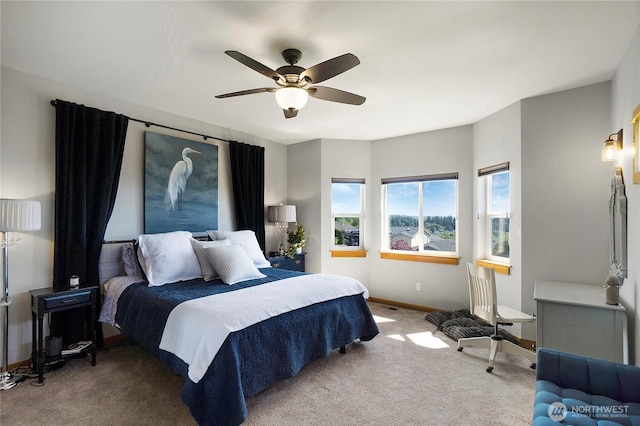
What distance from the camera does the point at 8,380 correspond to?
2525mm

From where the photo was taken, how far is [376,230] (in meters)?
5.14

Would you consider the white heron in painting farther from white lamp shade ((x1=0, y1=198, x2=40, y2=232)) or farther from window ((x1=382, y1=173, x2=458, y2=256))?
window ((x1=382, y1=173, x2=458, y2=256))

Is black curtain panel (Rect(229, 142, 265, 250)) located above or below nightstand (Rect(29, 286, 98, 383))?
above

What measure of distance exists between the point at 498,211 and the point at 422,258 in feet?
4.06

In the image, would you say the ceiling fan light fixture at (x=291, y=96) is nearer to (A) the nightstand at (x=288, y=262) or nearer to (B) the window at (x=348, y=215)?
(A) the nightstand at (x=288, y=262)

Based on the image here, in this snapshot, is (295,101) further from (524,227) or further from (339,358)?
(524,227)

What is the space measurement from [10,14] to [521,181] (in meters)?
4.43

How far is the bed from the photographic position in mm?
1963

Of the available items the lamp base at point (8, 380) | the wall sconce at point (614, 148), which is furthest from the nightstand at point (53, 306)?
the wall sconce at point (614, 148)

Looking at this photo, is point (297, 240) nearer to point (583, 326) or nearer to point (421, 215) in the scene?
point (421, 215)

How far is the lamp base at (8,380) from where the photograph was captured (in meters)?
2.46

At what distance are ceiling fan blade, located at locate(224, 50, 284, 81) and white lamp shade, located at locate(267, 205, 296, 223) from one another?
9.05 feet

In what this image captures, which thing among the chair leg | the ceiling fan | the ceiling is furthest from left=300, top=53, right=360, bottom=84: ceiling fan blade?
the chair leg

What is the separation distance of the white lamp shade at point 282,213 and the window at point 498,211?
269cm
